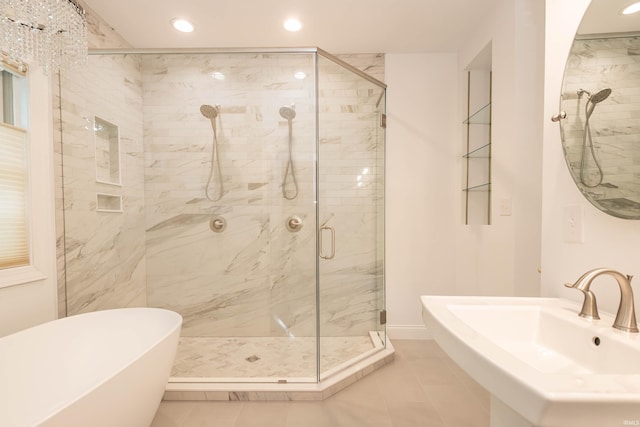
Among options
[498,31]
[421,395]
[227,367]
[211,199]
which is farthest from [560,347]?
[211,199]

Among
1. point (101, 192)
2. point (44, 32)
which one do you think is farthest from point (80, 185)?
point (44, 32)

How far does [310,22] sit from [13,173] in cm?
209

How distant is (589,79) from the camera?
1010mm

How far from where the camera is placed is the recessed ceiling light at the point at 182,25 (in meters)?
2.27

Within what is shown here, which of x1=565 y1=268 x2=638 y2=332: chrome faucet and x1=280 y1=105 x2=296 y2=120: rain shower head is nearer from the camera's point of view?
x1=565 y1=268 x2=638 y2=332: chrome faucet

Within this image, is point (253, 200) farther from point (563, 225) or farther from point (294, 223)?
point (563, 225)

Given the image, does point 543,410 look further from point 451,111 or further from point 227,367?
point 451,111

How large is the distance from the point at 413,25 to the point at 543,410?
2586 millimetres

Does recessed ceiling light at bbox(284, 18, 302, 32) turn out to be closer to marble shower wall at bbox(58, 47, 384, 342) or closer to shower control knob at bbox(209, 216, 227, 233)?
marble shower wall at bbox(58, 47, 384, 342)

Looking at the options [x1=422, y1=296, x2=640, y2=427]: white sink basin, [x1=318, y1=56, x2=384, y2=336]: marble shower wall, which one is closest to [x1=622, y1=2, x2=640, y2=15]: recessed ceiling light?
[x1=422, y1=296, x2=640, y2=427]: white sink basin

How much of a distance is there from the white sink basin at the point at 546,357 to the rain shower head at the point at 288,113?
5.92 feet

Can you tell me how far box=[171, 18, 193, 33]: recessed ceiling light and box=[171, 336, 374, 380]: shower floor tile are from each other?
8.11ft

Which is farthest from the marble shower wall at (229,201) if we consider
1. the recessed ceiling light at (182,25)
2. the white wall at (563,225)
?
the white wall at (563,225)

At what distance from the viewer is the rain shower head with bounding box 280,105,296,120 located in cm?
239
